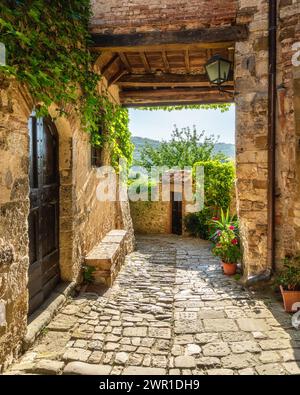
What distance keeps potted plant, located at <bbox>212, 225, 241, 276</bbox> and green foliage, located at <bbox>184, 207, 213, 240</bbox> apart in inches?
164

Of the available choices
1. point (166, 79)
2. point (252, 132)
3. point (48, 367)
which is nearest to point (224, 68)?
point (252, 132)

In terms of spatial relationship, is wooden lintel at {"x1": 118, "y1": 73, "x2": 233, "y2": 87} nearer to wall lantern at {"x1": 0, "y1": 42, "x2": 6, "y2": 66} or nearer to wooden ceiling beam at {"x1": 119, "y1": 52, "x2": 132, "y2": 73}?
wooden ceiling beam at {"x1": 119, "y1": 52, "x2": 132, "y2": 73}

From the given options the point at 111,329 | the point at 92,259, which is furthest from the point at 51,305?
the point at 92,259

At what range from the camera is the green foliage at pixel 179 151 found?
22.4 metres

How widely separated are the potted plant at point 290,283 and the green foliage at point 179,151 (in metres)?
18.4

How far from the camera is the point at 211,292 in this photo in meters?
4.51

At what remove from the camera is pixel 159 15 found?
4.61m

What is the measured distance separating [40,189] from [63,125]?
99 centimetres

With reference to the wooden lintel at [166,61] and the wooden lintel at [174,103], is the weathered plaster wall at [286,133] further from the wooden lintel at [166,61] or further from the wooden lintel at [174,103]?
the wooden lintel at [174,103]

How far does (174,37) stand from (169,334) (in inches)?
160

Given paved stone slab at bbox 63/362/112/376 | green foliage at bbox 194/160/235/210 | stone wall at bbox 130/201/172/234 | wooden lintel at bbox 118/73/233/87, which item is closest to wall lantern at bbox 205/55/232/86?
wooden lintel at bbox 118/73/233/87

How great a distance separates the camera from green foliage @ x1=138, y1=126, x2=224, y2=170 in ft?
73.6

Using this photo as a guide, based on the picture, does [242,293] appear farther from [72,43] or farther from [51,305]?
[72,43]

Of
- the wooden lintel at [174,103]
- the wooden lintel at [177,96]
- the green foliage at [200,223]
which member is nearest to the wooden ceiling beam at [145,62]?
the wooden lintel at [177,96]
